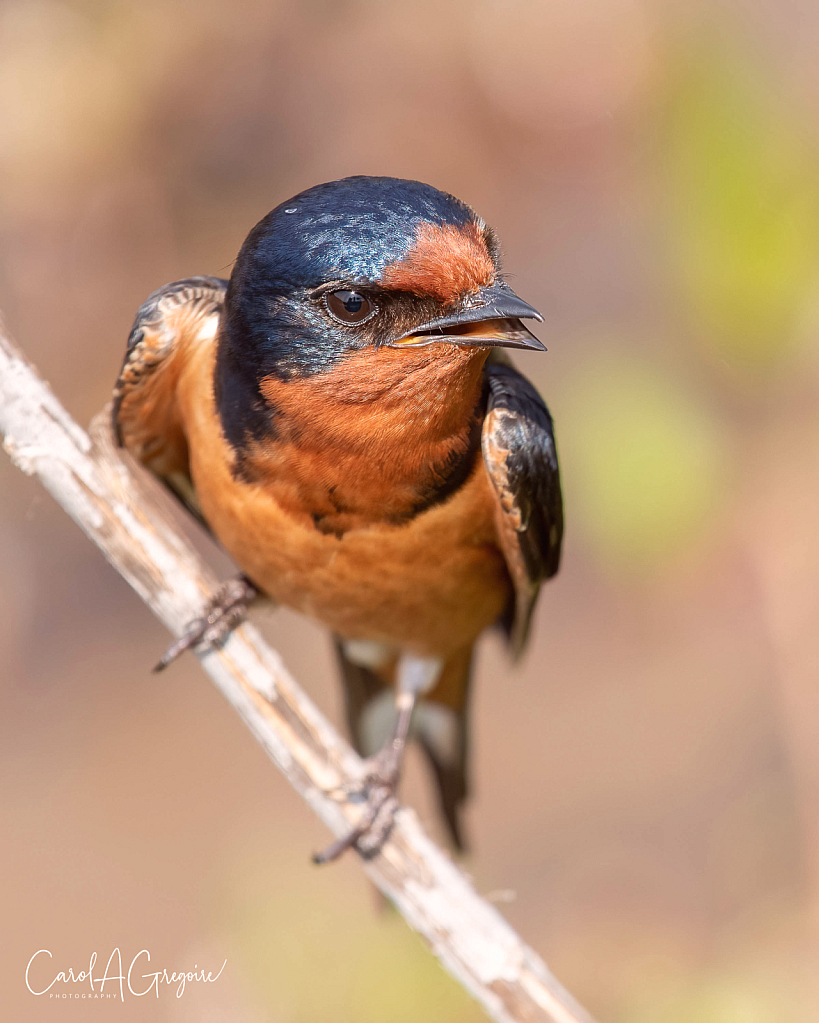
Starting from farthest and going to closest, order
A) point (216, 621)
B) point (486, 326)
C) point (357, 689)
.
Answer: point (357, 689) < point (216, 621) < point (486, 326)

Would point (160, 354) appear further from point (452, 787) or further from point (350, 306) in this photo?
point (452, 787)

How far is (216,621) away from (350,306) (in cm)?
109

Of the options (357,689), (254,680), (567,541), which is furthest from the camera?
(567,541)

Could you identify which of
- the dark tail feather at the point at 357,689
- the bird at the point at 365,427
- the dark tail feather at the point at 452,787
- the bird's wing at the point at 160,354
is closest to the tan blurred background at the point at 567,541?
the dark tail feather at the point at 452,787

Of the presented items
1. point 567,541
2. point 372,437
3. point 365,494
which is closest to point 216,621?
point 365,494

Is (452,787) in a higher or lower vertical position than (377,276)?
lower

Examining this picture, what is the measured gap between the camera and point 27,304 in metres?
4.96

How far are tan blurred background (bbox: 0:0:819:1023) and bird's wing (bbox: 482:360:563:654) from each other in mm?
734

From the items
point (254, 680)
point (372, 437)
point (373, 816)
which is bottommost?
point (373, 816)

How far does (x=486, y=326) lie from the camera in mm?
2242

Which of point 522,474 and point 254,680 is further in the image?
point 254,680

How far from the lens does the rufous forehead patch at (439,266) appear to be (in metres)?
2.11

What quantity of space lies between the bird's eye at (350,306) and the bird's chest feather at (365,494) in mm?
81

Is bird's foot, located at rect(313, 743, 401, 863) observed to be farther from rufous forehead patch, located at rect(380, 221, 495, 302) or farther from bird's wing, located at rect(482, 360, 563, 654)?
rufous forehead patch, located at rect(380, 221, 495, 302)
